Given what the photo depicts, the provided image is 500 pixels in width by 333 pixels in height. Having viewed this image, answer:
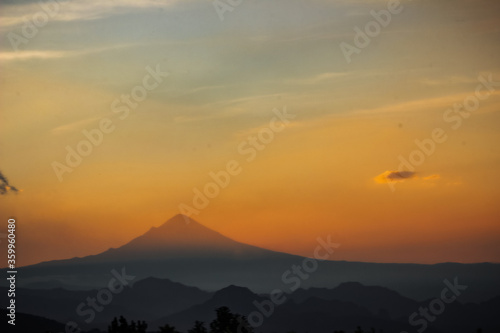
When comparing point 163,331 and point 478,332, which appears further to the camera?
point 163,331

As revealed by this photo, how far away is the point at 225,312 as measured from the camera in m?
67.1

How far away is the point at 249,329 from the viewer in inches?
2520

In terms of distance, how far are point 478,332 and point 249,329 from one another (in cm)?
2119

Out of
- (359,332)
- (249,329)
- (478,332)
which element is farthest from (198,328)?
(478,332)

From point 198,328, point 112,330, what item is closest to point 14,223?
point 112,330

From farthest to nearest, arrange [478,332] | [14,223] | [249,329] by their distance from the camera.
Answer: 1. [249,329]
2. [14,223]
3. [478,332]

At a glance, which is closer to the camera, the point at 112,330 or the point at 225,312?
the point at 112,330

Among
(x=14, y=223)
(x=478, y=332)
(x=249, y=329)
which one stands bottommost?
(x=478, y=332)

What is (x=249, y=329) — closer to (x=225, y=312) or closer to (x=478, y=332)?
(x=225, y=312)

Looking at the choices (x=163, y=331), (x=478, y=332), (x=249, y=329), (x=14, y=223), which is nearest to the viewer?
(x=478, y=332)

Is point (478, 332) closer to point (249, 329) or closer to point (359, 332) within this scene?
point (359, 332)

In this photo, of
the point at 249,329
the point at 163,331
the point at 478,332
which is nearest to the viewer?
the point at 478,332

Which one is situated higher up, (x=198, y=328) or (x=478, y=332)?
(x=198, y=328)

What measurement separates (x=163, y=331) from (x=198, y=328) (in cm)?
833
